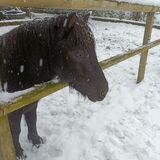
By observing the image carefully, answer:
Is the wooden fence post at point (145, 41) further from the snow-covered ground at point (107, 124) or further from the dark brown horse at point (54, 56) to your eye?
the dark brown horse at point (54, 56)

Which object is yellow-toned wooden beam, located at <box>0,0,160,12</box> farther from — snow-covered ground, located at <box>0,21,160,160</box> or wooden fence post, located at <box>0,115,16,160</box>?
wooden fence post, located at <box>0,115,16,160</box>

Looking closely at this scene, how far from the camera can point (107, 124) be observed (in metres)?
3.69

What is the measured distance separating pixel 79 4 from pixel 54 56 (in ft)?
1.77

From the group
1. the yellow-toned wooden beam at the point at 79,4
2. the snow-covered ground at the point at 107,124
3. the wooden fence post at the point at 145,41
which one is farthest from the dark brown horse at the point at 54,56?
the wooden fence post at the point at 145,41

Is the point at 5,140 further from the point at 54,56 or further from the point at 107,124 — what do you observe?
the point at 107,124

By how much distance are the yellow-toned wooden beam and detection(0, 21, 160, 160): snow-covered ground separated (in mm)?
219

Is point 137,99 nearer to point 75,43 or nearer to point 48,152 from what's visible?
point 48,152

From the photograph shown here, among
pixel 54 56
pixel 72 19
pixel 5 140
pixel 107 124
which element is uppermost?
pixel 72 19

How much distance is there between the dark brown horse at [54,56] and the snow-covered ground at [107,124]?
1.21 ft

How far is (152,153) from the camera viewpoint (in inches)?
123

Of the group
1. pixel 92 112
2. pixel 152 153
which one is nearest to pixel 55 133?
pixel 92 112

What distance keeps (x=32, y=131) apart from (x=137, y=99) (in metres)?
1.86

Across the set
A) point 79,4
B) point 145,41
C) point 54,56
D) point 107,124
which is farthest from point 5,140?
point 145,41

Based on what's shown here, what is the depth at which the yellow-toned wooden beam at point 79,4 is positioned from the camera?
1753 millimetres
